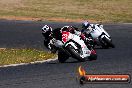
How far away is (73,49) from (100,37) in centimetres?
637

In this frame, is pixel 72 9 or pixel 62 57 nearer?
pixel 62 57

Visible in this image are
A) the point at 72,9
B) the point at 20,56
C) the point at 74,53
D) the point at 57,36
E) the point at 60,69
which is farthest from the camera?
the point at 72,9

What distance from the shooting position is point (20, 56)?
936 inches

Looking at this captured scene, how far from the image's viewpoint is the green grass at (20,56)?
22203mm

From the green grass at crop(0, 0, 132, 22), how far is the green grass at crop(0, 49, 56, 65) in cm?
1737

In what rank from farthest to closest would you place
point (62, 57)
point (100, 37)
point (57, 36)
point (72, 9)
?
point (72, 9)
point (100, 37)
point (57, 36)
point (62, 57)

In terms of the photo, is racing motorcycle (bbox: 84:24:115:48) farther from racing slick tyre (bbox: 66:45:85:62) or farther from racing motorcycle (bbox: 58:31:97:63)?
racing slick tyre (bbox: 66:45:85:62)

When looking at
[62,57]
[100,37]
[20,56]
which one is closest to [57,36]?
[62,57]

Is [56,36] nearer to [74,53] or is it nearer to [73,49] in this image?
[73,49]

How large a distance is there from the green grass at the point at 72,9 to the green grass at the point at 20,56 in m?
17.4

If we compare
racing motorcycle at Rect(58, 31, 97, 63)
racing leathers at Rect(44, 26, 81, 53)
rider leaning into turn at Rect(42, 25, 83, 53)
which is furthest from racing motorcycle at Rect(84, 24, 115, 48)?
racing motorcycle at Rect(58, 31, 97, 63)

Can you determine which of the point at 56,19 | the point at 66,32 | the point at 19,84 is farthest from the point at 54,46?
the point at 56,19

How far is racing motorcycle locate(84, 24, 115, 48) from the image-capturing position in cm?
2731

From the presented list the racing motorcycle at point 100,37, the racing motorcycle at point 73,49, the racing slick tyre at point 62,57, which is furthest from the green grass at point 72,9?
the racing slick tyre at point 62,57
